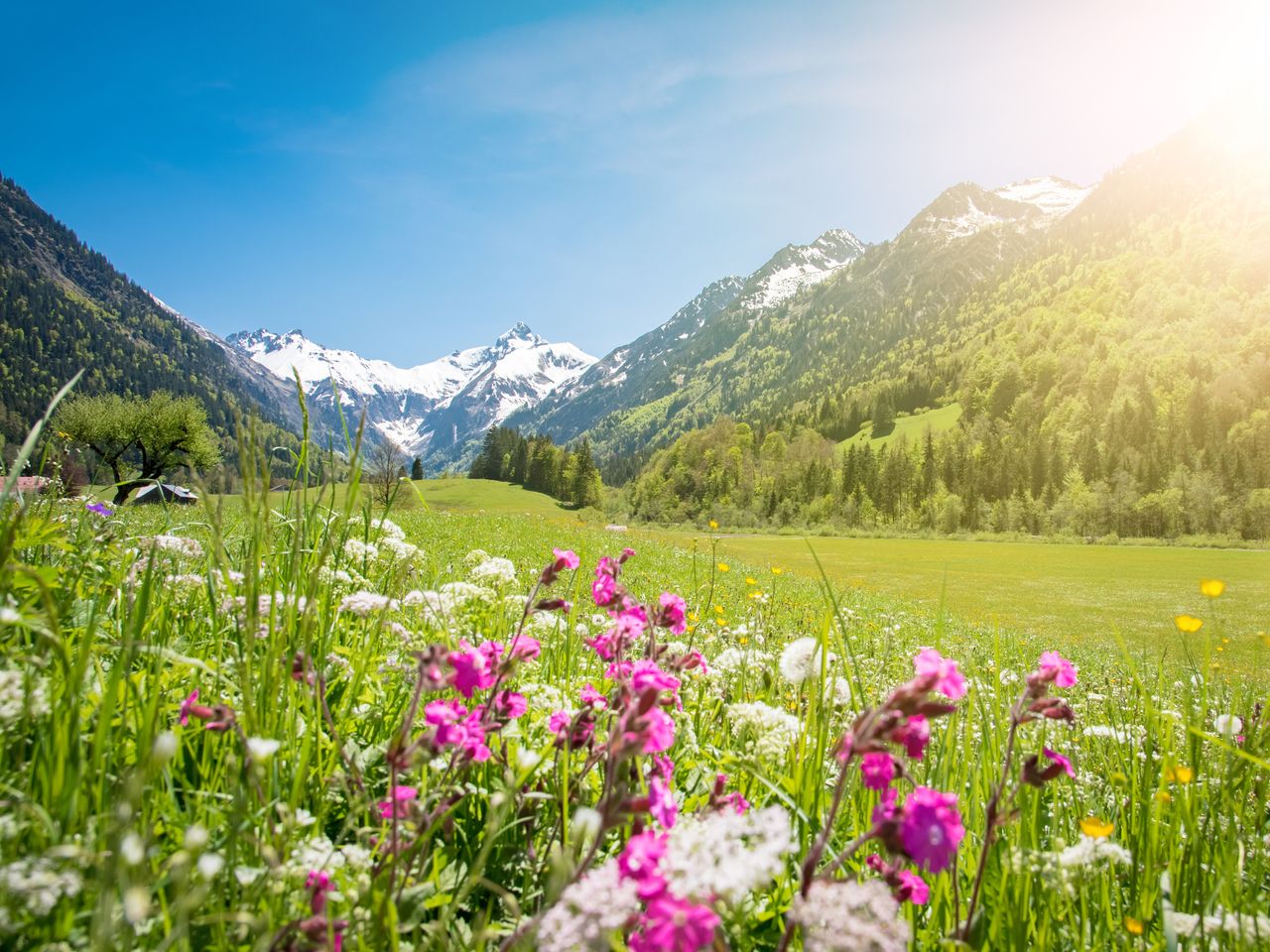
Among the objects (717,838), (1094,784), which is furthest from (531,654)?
(1094,784)

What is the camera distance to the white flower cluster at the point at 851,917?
76 centimetres

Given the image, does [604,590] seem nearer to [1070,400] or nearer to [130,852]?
[130,852]

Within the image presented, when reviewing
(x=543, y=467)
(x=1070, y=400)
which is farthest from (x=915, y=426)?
(x=543, y=467)

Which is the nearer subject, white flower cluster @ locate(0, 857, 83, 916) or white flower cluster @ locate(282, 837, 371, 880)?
white flower cluster @ locate(0, 857, 83, 916)

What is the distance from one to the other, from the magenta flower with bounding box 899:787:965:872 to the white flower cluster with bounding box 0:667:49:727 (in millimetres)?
1507

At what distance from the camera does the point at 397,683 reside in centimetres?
245

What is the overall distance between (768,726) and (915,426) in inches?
6294

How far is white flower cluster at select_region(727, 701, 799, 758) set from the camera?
1.99 metres

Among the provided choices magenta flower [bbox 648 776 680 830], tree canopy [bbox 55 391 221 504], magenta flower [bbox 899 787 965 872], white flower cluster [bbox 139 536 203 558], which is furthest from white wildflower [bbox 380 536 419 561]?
tree canopy [bbox 55 391 221 504]

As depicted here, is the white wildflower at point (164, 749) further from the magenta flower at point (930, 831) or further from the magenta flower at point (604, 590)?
the magenta flower at point (604, 590)

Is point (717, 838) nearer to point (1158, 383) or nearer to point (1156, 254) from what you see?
point (1158, 383)

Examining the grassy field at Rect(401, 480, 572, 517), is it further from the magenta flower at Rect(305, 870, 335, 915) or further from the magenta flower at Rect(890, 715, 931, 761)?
the magenta flower at Rect(890, 715, 931, 761)

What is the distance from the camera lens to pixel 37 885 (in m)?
0.78

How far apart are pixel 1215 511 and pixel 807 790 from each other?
96910 mm
